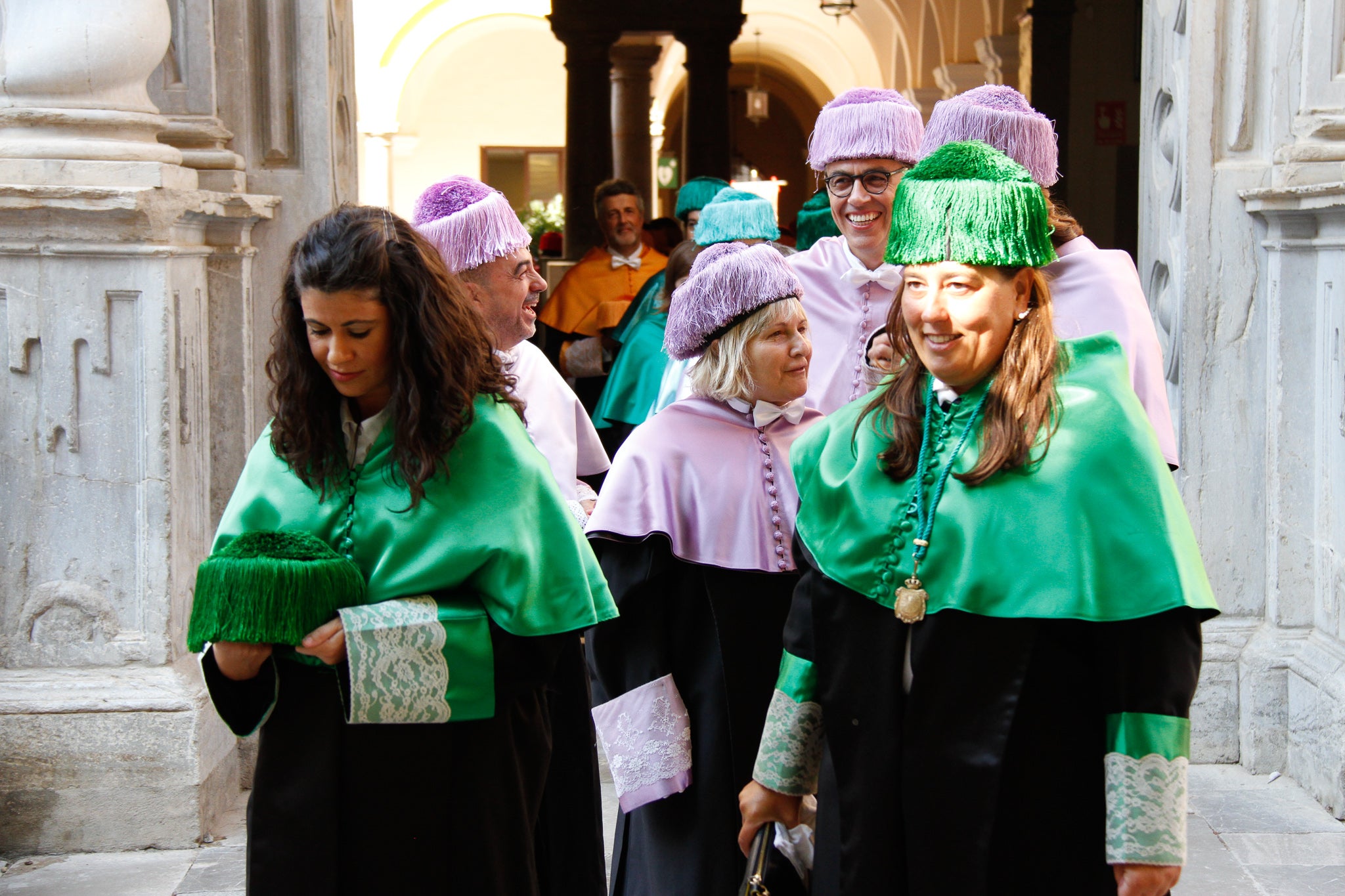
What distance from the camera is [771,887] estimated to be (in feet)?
7.93

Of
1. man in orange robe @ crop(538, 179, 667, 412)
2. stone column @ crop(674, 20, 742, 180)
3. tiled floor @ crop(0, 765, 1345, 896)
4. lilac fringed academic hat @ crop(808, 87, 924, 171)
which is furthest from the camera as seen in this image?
stone column @ crop(674, 20, 742, 180)

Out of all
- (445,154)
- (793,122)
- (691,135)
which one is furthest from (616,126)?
(793,122)

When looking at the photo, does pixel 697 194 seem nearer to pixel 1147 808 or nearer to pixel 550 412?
pixel 550 412

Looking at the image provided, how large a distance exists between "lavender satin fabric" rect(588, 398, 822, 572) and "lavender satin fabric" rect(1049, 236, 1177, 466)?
643 mm

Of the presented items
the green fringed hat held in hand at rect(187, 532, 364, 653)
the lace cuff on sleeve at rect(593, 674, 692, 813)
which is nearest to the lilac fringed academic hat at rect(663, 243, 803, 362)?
the lace cuff on sleeve at rect(593, 674, 692, 813)

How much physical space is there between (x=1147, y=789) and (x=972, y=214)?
2.60 feet

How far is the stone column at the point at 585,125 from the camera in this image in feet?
41.8

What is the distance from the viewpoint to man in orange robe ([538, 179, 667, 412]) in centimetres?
673

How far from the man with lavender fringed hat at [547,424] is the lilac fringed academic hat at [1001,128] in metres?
0.97

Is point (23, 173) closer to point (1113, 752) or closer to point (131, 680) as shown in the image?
point (131, 680)

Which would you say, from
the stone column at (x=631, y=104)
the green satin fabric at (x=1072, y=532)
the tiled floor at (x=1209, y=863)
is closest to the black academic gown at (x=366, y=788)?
the green satin fabric at (x=1072, y=532)

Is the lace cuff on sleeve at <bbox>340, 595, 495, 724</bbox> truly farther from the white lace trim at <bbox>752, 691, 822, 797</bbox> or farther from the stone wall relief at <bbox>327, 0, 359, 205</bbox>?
the stone wall relief at <bbox>327, 0, 359, 205</bbox>

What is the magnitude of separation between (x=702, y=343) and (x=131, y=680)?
2.05m

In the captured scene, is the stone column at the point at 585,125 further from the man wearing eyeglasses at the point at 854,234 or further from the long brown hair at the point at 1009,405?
the long brown hair at the point at 1009,405
